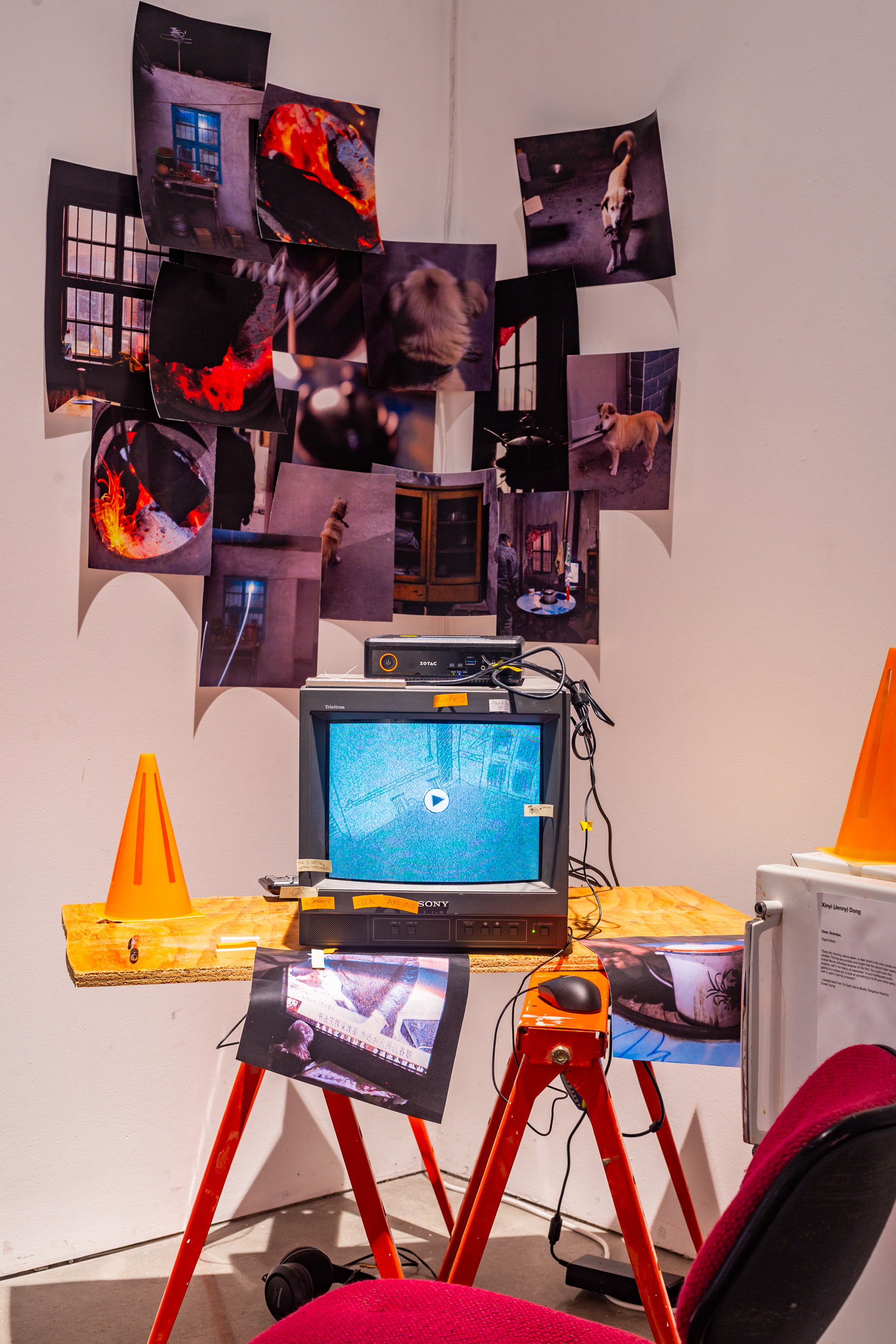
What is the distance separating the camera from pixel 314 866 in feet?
4.86

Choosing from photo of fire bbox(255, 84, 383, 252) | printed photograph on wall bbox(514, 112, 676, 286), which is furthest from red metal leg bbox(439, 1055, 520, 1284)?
photo of fire bbox(255, 84, 383, 252)

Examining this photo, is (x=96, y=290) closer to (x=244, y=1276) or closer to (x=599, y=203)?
(x=599, y=203)

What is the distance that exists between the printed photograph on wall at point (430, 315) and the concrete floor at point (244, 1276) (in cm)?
197

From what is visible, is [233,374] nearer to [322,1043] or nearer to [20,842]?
[20,842]

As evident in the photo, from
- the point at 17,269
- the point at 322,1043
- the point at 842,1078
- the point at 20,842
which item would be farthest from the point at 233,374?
the point at 842,1078

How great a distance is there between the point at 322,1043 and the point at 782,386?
150 cm

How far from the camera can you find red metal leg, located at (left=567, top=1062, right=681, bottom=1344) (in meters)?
1.36

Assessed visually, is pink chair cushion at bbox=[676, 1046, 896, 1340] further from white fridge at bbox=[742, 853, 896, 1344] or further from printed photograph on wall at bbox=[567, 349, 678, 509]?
printed photograph on wall at bbox=[567, 349, 678, 509]

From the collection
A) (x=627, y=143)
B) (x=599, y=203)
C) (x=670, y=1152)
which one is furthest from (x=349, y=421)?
(x=670, y=1152)

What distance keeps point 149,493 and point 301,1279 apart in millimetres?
1573

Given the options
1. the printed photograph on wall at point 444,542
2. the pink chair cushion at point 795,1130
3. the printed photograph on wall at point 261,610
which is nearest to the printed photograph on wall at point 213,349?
the printed photograph on wall at point 261,610

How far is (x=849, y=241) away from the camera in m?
1.83

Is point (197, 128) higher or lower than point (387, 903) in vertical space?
higher

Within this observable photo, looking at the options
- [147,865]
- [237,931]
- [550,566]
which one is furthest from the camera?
[550,566]
